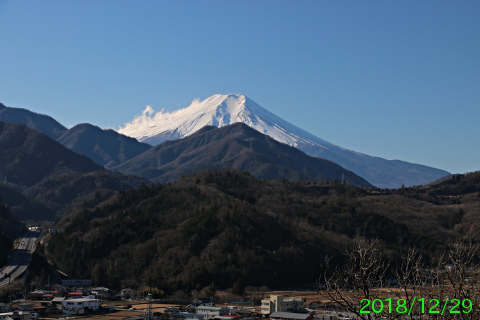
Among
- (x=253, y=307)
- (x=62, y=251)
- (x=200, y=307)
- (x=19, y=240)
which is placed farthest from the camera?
(x=19, y=240)

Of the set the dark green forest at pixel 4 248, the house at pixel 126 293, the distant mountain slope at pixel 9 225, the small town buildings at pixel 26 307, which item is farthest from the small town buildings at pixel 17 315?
the distant mountain slope at pixel 9 225

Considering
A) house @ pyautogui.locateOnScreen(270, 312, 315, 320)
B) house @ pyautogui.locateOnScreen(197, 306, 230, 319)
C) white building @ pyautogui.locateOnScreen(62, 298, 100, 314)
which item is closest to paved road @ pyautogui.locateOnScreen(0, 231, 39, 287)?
white building @ pyautogui.locateOnScreen(62, 298, 100, 314)

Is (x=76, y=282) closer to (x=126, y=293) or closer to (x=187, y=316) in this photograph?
(x=126, y=293)

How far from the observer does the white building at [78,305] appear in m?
61.1

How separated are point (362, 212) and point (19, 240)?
67.0m

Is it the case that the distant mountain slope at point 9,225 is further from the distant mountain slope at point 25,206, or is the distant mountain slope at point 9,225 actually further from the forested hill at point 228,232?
the distant mountain slope at point 25,206

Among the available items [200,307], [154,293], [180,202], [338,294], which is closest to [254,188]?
[180,202]

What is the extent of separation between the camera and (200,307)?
205 ft

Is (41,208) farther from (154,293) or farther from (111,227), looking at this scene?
(154,293)

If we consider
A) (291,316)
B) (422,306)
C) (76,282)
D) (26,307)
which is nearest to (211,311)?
(291,316)

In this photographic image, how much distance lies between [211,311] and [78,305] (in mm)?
13292

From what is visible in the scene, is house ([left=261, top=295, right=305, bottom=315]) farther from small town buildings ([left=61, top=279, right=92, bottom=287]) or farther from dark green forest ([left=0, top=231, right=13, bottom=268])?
dark green forest ([left=0, top=231, right=13, bottom=268])

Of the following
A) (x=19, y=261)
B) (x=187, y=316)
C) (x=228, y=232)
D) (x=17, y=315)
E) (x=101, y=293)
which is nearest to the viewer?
(x=17, y=315)

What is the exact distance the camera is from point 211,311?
61.3 metres
